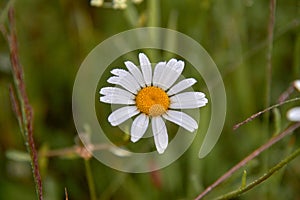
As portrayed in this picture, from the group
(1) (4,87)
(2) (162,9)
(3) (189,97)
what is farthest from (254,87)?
(3) (189,97)

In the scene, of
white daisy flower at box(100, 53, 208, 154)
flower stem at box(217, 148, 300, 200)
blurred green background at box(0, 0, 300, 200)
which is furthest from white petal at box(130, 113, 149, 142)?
blurred green background at box(0, 0, 300, 200)

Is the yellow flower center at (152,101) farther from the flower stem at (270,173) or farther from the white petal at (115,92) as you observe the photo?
the flower stem at (270,173)

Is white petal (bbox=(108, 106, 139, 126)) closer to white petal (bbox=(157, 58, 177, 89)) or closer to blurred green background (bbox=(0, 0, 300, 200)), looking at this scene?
white petal (bbox=(157, 58, 177, 89))

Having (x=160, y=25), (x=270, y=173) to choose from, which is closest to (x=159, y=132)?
(x=270, y=173)

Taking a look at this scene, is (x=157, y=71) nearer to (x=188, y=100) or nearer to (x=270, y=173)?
(x=188, y=100)

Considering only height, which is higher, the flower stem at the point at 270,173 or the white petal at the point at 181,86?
the white petal at the point at 181,86

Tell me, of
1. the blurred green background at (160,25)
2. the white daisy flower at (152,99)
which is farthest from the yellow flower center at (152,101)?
the blurred green background at (160,25)
